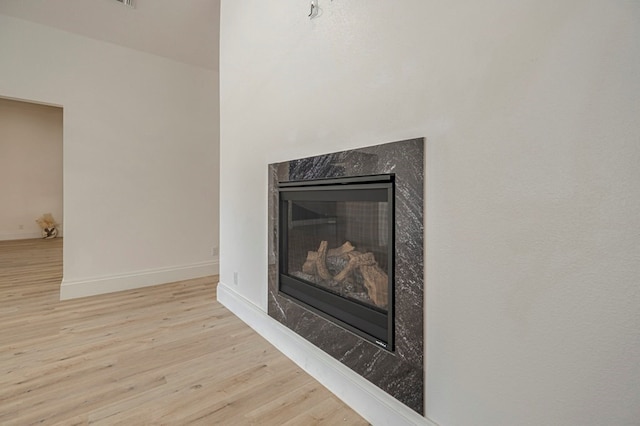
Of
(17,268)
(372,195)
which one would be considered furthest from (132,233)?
(372,195)

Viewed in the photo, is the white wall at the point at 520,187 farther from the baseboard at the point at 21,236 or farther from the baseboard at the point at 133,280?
the baseboard at the point at 21,236

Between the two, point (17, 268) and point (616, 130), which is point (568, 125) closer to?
point (616, 130)

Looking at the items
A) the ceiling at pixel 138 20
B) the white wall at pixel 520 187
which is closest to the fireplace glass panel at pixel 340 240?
the white wall at pixel 520 187

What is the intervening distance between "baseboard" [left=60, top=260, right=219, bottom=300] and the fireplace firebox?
246 centimetres

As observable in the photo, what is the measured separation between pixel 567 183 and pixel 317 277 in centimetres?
136

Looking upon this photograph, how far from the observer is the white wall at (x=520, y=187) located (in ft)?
2.59

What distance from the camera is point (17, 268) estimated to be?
14.3 feet

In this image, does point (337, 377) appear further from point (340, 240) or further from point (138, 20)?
point (138, 20)

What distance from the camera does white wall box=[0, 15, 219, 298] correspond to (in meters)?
3.15

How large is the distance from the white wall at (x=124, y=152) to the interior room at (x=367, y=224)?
0.03 m

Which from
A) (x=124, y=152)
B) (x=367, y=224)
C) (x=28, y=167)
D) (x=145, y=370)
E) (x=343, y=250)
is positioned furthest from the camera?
(x=28, y=167)

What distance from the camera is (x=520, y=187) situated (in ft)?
3.15

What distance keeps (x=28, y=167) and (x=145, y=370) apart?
26.2 feet

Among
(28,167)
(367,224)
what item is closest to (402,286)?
(367,224)
